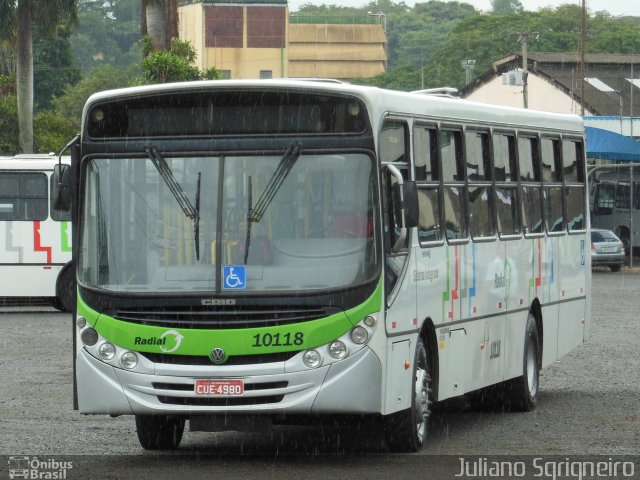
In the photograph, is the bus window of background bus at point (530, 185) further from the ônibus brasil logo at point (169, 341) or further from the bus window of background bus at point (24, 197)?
the bus window of background bus at point (24, 197)

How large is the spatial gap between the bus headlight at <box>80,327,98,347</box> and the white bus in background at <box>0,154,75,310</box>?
1840cm

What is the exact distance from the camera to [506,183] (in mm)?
13930

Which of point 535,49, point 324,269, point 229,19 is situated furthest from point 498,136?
point 229,19

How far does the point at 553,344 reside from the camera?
15617mm

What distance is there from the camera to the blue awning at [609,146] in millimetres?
50469

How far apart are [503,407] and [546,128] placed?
267 centimetres

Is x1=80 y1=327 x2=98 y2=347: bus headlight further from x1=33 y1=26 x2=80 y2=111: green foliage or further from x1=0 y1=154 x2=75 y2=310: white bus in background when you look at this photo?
x1=33 y1=26 x2=80 y2=111: green foliage

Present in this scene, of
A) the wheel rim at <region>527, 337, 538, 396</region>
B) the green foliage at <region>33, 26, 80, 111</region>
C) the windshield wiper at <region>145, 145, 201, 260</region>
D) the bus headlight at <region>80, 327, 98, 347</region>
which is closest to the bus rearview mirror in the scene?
the windshield wiper at <region>145, 145, 201, 260</region>

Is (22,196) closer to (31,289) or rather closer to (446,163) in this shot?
(31,289)

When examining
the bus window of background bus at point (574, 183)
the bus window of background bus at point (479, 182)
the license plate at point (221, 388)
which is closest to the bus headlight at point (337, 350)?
the license plate at point (221, 388)

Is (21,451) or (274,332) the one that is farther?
(21,451)

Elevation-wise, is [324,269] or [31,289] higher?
[324,269]

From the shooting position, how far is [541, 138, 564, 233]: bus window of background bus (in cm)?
1530

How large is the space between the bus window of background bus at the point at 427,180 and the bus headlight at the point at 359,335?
1274mm
